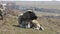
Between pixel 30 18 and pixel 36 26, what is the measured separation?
820mm

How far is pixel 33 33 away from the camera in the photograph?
14.6 m

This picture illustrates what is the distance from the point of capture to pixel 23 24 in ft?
59.8

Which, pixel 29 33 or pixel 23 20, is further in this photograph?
pixel 23 20

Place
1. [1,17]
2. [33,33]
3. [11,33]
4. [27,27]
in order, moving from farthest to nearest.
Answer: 1. [1,17]
2. [27,27]
3. [33,33]
4. [11,33]

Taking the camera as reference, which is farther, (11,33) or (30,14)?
(30,14)

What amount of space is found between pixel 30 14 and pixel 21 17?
79 centimetres

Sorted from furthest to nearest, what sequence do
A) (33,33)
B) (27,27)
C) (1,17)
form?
(1,17), (27,27), (33,33)

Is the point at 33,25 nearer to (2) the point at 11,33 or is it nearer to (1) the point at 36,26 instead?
(1) the point at 36,26

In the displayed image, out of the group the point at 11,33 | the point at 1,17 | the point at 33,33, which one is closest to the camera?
the point at 11,33

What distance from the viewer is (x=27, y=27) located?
17.7 metres

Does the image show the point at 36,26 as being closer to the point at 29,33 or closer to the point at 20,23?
the point at 20,23

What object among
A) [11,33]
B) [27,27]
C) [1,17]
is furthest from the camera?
[1,17]

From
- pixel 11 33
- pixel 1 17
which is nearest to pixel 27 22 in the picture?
pixel 1 17

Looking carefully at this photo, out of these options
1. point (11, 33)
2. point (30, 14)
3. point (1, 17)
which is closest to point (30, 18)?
point (30, 14)
